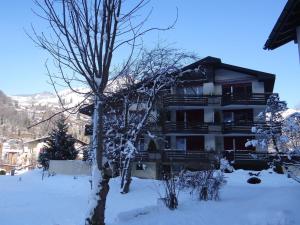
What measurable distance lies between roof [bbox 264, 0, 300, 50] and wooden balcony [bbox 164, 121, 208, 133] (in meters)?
21.6

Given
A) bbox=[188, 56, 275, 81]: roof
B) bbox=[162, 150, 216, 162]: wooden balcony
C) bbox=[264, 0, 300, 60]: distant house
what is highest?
bbox=[188, 56, 275, 81]: roof

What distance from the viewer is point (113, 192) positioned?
Answer: 2191cm

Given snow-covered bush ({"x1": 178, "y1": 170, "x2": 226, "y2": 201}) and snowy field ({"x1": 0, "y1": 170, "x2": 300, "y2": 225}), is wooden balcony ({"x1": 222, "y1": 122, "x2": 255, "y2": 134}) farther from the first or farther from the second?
snow-covered bush ({"x1": 178, "y1": 170, "x2": 226, "y2": 201})

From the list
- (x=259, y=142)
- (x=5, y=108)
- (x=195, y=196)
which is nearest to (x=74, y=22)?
(x=259, y=142)

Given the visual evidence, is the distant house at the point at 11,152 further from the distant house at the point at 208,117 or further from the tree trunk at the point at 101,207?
the tree trunk at the point at 101,207

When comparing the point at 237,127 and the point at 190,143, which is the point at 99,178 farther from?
the point at 190,143

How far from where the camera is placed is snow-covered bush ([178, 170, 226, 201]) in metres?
14.5

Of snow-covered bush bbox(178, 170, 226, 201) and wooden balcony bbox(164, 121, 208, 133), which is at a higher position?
wooden balcony bbox(164, 121, 208, 133)

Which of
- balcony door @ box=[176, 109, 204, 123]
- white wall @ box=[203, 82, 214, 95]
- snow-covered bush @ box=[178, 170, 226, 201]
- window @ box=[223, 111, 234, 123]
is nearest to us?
snow-covered bush @ box=[178, 170, 226, 201]

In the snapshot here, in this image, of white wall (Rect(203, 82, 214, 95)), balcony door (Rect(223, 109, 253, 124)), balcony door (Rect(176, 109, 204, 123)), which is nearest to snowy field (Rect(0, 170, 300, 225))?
balcony door (Rect(223, 109, 253, 124))

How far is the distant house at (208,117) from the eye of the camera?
107 ft

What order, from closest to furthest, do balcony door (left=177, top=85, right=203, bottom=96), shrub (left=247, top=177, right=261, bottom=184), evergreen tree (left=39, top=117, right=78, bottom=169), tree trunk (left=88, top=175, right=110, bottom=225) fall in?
1. tree trunk (left=88, top=175, right=110, bottom=225)
2. shrub (left=247, top=177, right=261, bottom=184)
3. balcony door (left=177, top=85, right=203, bottom=96)
4. evergreen tree (left=39, top=117, right=78, bottom=169)

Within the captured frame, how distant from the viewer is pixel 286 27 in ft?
37.4

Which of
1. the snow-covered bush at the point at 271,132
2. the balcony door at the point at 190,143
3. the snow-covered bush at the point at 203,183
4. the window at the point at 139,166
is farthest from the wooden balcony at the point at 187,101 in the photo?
the snow-covered bush at the point at 271,132
